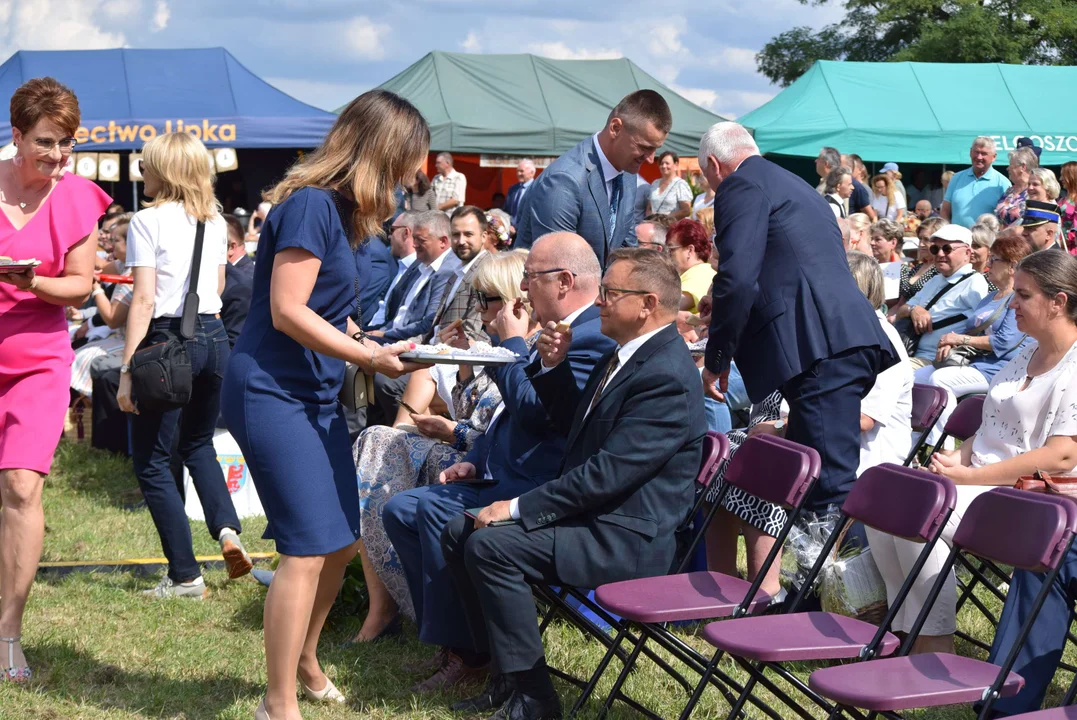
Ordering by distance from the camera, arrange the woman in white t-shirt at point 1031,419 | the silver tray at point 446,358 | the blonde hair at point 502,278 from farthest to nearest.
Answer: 1. the blonde hair at point 502,278
2. the woman in white t-shirt at point 1031,419
3. the silver tray at point 446,358

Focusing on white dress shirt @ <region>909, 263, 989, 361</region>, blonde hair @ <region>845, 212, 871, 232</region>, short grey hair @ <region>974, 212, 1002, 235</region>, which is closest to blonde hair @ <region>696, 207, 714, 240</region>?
blonde hair @ <region>845, 212, 871, 232</region>

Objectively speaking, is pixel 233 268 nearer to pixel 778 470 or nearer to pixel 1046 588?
pixel 778 470

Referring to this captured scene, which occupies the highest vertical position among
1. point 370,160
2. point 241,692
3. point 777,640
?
point 370,160

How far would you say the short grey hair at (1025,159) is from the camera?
27.1 feet

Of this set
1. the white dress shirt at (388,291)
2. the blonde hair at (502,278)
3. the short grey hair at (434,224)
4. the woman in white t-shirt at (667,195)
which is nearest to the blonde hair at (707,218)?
the short grey hair at (434,224)

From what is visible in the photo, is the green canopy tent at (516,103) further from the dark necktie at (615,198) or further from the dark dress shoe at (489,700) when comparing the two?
the dark dress shoe at (489,700)

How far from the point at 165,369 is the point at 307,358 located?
169 centimetres

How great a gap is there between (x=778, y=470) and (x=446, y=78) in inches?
538

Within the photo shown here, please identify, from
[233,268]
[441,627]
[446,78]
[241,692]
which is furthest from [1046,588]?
[446,78]

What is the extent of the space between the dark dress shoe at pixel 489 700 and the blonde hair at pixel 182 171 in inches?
91.5

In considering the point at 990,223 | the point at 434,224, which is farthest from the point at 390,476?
the point at 990,223

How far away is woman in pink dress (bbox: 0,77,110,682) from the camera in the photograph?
3549 millimetres

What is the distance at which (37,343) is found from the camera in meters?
3.66

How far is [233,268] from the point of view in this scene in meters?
6.87
